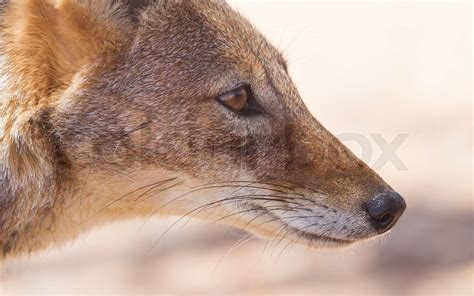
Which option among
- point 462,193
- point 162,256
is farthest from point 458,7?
point 162,256

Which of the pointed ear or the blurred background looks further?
the blurred background

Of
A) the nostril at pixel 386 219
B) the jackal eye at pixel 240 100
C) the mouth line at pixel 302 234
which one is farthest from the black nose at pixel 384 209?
the jackal eye at pixel 240 100

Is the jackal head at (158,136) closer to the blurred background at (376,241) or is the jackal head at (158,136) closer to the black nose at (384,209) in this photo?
the black nose at (384,209)

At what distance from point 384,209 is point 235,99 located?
0.89 metres

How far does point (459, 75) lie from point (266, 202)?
5.55 metres

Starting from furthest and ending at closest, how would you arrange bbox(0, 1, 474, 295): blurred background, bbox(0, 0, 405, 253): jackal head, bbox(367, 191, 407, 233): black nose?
bbox(0, 1, 474, 295): blurred background < bbox(367, 191, 407, 233): black nose < bbox(0, 0, 405, 253): jackal head

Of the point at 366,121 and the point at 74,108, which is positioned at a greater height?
the point at 366,121

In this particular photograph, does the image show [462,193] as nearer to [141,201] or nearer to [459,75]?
[459,75]

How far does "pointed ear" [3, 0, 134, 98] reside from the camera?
430 centimetres

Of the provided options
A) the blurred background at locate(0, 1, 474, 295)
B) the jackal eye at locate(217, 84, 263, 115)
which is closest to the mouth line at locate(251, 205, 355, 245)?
the jackal eye at locate(217, 84, 263, 115)

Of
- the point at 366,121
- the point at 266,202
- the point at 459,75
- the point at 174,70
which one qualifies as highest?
the point at 459,75

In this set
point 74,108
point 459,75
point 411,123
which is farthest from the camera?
point 459,75

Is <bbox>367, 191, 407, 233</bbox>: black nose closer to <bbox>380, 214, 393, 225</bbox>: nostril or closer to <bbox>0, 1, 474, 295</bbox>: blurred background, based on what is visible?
<bbox>380, 214, 393, 225</bbox>: nostril

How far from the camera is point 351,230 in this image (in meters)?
4.54
